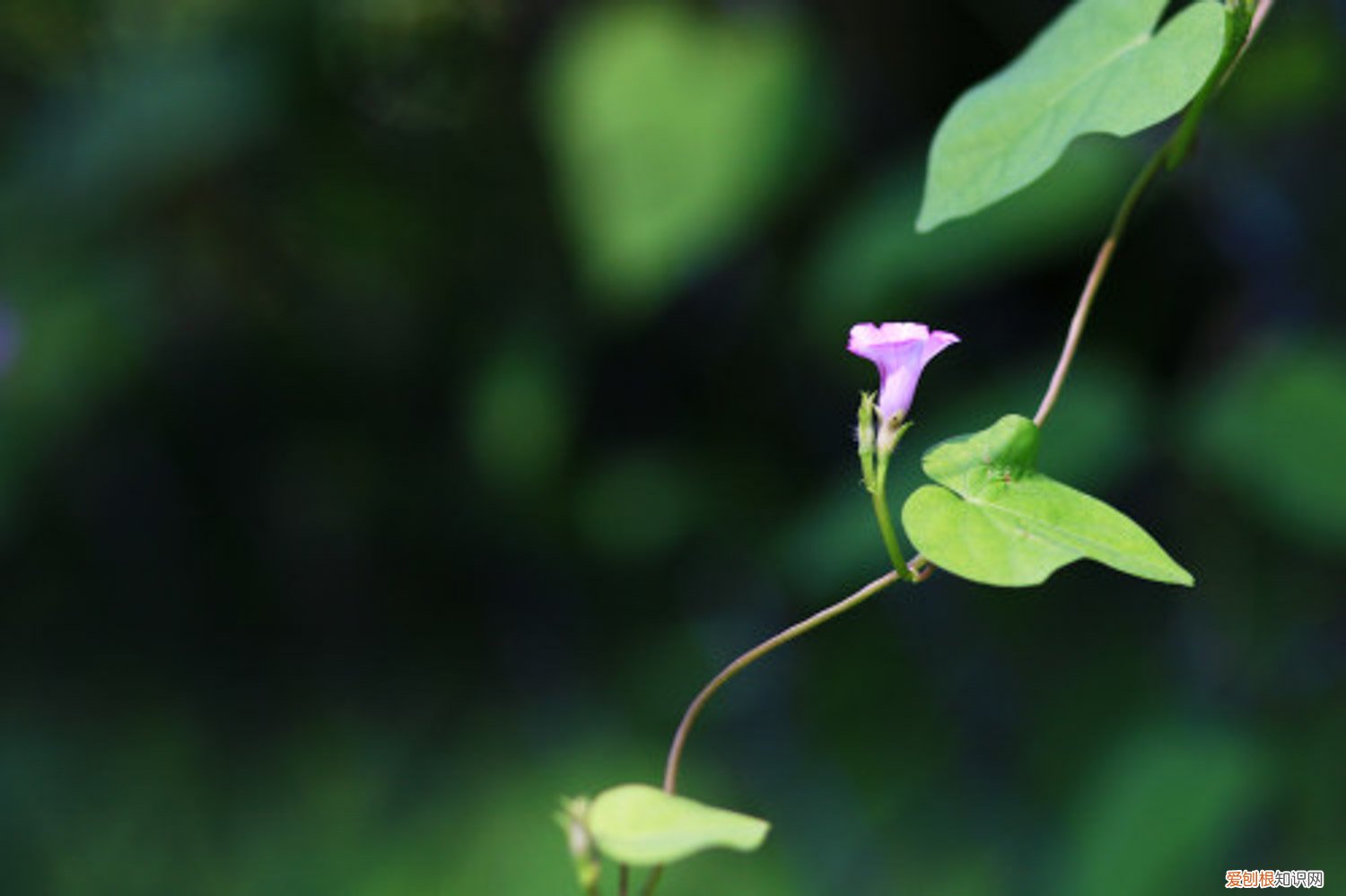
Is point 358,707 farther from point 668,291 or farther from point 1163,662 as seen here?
point 1163,662

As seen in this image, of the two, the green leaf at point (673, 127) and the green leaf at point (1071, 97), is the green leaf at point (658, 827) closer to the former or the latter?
the green leaf at point (1071, 97)

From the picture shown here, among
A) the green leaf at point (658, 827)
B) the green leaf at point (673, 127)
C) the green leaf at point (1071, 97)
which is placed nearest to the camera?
the green leaf at point (658, 827)

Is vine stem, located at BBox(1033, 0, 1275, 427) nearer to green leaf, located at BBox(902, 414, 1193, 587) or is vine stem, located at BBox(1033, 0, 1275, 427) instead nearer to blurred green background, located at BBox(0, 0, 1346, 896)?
green leaf, located at BBox(902, 414, 1193, 587)

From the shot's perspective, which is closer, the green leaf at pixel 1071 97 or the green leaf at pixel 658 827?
the green leaf at pixel 658 827

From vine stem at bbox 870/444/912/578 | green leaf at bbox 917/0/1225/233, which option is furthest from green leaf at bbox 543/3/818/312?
vine stem at bbox 870/444/912/578

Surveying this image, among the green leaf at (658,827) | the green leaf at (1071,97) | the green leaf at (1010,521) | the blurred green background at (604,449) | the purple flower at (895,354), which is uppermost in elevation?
the blurred green background at (604,449)

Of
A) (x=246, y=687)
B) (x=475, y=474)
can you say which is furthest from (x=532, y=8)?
(x=246, y=687)

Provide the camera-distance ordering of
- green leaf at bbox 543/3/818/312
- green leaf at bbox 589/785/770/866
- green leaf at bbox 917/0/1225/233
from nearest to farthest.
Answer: green leaf at bbox 589/785/770/866 → green leaf at bbox 917/0/1225/233 → green leaf at bbox 543/3/818/312

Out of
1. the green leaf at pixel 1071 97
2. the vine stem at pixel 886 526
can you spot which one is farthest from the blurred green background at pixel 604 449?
the vine stem at pixel 886 526
